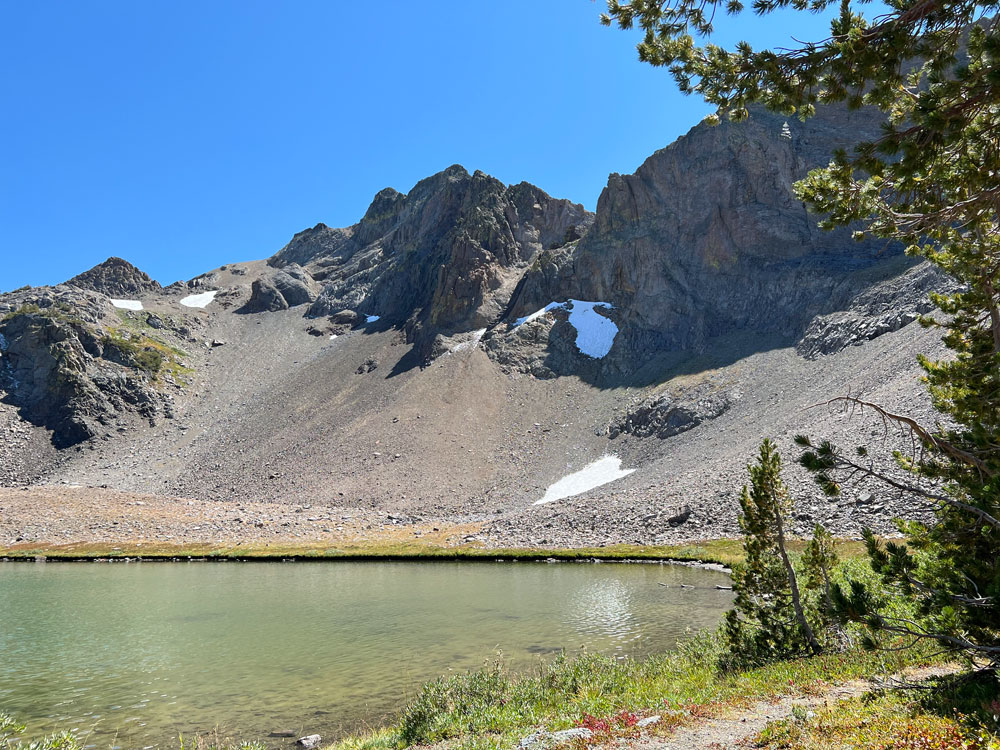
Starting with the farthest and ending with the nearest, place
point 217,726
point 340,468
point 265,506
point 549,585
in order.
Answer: point 340,468, point 265,506, point 549,585, point 217,726

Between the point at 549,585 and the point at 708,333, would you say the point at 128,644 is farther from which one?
the point at 708,333

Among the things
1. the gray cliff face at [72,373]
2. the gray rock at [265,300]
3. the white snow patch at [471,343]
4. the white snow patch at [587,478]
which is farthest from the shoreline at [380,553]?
Result: the gray rock at [265,300]

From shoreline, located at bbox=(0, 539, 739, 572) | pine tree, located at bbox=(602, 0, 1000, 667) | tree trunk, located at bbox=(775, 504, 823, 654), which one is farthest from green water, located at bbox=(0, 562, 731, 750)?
pine tree, located at bbox=(602, 0, 1000, 667)

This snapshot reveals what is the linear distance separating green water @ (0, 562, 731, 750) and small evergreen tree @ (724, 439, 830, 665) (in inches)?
251

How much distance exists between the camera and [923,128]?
28.7 feet

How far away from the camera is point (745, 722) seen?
33.5ft

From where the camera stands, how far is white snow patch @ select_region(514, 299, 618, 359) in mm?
111062

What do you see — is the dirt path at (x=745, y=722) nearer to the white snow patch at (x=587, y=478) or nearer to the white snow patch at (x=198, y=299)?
the white snow patch at (x=587, y=478)

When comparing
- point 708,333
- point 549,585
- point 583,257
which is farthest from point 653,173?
point 549,585

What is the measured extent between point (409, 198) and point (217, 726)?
194201mm

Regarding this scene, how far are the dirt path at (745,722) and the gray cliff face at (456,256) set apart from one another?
112m

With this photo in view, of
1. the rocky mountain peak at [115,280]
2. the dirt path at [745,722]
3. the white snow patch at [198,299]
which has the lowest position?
the dirt path at [745,722]

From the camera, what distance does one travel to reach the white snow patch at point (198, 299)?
189375 millimetres

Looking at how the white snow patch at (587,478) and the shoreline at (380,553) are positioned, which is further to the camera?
the white snow patch at (587,478)
